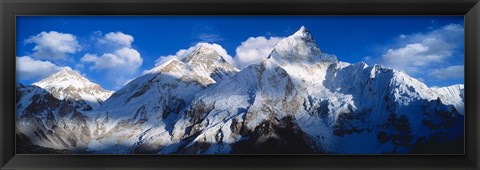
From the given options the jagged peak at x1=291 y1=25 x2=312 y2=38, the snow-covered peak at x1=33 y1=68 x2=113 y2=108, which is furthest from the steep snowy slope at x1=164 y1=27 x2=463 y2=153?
the snow-covered peak at x1=33 y1=68 x2=113 y2=108

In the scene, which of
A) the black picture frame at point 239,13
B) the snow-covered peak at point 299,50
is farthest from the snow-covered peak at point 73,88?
the snow-covered peak at point 299,50

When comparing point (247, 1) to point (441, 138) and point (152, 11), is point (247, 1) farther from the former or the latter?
point (441, 138)

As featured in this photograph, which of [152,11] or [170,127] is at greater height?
[152,11]

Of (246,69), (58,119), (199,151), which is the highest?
(246,69)

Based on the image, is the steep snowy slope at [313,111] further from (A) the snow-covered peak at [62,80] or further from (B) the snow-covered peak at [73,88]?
(A) the snow-covered peak at [62,80]

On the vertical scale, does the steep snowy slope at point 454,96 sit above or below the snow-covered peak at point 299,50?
below

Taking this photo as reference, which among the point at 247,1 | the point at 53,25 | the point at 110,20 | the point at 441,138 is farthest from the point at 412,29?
the point at 53,25

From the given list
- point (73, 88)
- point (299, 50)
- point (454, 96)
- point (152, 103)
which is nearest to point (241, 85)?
point (299, 50)

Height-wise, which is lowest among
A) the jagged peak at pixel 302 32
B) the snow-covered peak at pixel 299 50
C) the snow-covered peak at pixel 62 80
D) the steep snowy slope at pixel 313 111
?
the steep snowy slope at pixel 313 111
